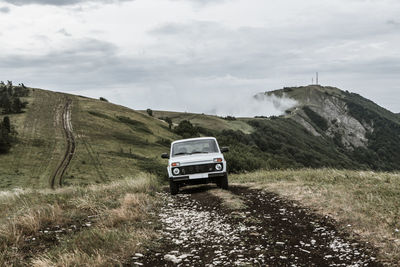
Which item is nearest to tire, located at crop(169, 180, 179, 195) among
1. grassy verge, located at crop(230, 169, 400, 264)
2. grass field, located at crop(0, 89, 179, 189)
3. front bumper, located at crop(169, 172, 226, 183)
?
front bumper, located at crop(169, 172, 226, 183)

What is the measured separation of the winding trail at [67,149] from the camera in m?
41.7

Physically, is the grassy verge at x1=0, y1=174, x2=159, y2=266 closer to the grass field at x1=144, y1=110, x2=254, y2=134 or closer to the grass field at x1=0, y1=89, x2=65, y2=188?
the grass field at x1=0, y1=89, x2=65, y2=188

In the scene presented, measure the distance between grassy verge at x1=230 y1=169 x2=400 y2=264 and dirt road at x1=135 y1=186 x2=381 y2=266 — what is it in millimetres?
284

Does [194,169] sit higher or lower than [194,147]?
lower

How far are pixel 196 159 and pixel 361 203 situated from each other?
6778 mm

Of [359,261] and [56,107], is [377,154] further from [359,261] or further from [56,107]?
[359,261]

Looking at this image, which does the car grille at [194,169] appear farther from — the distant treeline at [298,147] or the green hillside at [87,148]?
the distant treeline at [298,147]

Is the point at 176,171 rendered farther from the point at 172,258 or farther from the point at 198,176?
the point at 172,258

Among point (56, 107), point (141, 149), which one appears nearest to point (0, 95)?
point (56, 107)

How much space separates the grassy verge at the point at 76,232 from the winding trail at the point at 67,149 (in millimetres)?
31677

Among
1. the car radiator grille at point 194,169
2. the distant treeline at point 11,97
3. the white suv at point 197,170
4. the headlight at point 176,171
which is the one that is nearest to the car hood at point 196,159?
the white suv at point 197,170

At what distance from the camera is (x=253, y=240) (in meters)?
6.71

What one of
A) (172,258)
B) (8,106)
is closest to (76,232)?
(172,258)

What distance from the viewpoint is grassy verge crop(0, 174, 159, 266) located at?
19.1 feet
